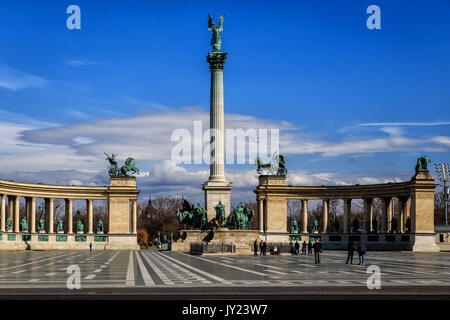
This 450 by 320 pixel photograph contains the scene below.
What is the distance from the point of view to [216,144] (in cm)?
8569

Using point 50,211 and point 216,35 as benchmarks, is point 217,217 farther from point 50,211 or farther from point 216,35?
point 50,211

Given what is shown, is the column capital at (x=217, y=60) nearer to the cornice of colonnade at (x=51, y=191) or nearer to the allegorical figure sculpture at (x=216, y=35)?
the allegorical figure sculpture at (x=216, y=35)

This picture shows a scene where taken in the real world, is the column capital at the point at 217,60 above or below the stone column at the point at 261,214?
above

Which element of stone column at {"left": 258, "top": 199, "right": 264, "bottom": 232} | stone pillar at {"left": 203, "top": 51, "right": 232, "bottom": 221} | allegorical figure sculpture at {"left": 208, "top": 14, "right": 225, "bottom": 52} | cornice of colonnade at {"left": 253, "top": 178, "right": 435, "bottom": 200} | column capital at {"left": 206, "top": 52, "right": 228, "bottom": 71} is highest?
allegorical figure sculpture at {"left": 208, "top": 14, "right": 225, "bottom": 52}

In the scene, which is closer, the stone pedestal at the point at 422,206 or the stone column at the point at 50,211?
the stone pedestal at the point at 422,206

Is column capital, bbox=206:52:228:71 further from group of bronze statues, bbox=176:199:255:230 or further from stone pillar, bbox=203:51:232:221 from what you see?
group of bronze statues, bbox=176:199:255:230

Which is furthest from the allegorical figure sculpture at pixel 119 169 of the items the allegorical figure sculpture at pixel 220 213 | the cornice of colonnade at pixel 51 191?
the allegorical figure sculpture at pixel 220 213

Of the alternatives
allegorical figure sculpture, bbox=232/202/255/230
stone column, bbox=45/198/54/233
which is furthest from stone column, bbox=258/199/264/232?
stone column, bbox=45/198/54/233

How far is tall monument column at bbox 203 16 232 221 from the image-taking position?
278 feet

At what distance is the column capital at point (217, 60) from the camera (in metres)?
87.1

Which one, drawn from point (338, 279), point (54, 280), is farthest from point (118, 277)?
point (338, 279)

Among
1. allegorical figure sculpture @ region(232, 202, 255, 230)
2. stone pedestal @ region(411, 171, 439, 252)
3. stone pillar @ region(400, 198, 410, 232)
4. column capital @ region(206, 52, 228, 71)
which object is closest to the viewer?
allegorical figure sculpture @ region(232, 202, 255, 230)

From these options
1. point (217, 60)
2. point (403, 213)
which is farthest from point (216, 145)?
point (403, 213)
